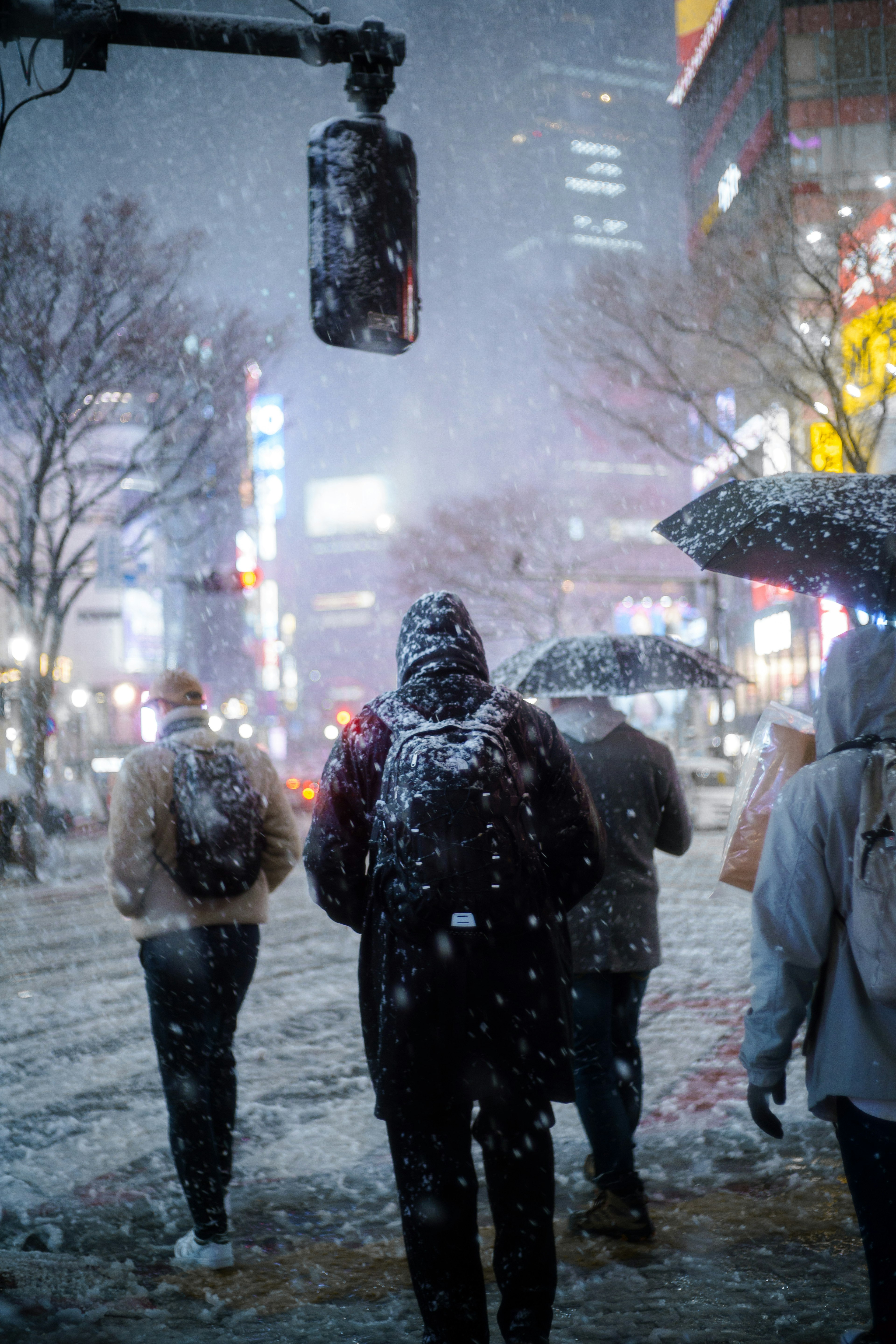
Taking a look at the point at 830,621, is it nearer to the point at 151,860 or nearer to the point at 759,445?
the point at 759,445

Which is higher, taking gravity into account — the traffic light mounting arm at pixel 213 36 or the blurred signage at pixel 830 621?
the traffic light mounting arm at pixel 213 36

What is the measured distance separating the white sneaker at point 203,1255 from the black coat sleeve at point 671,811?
2.01m

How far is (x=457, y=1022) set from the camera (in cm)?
259

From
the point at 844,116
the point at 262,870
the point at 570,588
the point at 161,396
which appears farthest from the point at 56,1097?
the point at 844,116

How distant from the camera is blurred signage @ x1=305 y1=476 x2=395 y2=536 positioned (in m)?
114

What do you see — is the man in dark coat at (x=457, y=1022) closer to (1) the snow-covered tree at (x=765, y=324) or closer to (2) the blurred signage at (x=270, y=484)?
(1) the snow-covered tree at (x=765, y=324)

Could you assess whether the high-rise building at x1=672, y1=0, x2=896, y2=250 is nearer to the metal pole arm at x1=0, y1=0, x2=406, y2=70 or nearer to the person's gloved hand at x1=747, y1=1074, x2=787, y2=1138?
the metal pole arm at x1=0, y1=0, x2=406, y2=70

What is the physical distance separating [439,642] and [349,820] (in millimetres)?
507

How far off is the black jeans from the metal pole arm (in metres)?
3.36

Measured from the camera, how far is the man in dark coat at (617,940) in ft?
12.4

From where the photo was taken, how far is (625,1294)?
3289 millimetres

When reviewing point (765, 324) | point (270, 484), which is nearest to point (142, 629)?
point (270, 484)

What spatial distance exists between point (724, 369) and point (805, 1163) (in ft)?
52.7

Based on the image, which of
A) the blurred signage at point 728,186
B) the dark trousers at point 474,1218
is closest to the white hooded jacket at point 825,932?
the dark trousers at point 474,1218
